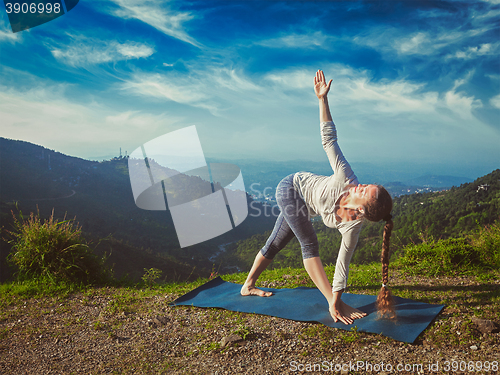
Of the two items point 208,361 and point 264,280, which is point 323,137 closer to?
point 208,361

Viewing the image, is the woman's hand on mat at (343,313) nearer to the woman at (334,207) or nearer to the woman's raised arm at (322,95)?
the woman at (334,207)

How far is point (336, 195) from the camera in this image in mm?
2477

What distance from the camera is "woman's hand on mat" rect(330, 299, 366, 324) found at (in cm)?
265

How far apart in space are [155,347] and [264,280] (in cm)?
199

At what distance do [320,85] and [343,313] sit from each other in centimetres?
191

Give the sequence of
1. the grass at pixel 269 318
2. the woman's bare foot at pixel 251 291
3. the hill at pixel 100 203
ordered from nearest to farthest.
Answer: the grass at pixel 269 318, the woman's bare foot at pixel 251 291, the hill at pixel 100 203

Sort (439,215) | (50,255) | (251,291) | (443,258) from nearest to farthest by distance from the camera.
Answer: (251,291) < (443,258) < (50,255) < (439,215)

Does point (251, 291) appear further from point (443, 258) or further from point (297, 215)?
point (443, 258)

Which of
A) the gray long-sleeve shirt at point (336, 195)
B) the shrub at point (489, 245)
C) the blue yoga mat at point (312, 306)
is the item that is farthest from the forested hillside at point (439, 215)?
the gray long-sleeve shirt at point (336, 195)

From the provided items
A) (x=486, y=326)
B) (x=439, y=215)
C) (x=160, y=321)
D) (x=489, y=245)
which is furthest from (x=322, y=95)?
(x=439, y=215)

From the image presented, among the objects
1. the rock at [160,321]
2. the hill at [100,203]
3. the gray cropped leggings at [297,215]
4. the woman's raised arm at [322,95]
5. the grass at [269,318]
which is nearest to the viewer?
the grass at [269,318]

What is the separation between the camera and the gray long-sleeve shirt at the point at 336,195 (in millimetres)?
2447

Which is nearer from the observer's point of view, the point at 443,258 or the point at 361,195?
the point at 361,195

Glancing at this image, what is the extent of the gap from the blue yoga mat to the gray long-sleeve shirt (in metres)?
0.41
